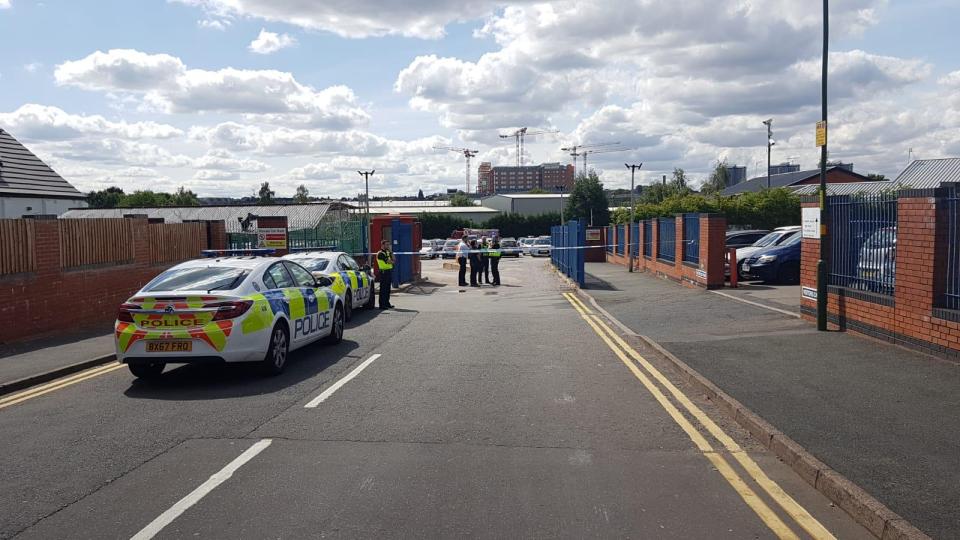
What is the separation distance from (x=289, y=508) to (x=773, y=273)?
19295 millimetres

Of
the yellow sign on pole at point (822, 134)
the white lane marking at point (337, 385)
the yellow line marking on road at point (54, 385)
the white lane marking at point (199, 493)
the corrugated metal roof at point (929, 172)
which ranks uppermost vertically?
the corrugated metal roof at point (929, 172)

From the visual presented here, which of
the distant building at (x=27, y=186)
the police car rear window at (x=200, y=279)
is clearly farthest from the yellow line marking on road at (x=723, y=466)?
the distant building at (x=27, y=186)

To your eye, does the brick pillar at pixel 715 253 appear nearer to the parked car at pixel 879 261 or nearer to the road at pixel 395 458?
the parked car at pixel 879 261

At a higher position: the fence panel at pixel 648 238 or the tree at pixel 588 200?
the tree at pixel 588 200

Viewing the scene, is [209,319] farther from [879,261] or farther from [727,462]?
[879,261]

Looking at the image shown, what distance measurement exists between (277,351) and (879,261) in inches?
341

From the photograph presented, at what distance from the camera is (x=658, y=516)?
199 inches

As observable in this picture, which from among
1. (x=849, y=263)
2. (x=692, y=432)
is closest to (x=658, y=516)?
(x=692, y=432)

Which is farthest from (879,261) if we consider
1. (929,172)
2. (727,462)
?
(929,172)

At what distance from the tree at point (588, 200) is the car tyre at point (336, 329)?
70984 millimetres

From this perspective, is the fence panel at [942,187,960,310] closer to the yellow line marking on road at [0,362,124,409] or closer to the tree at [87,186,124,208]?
the yellow line marking on road at [0,362,124,409]

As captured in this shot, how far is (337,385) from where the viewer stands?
9.41m

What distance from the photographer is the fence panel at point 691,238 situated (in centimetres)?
2297

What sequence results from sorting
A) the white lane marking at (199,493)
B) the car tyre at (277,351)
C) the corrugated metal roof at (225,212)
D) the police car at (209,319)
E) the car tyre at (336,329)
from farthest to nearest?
the corrugated metal roof at (225,212)
the car tyre at (336,329)
the car tyre at (277,351)
the police car at (209,319)
the white lane marking at (199,493)
